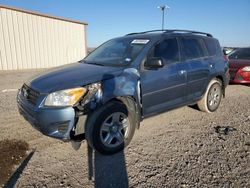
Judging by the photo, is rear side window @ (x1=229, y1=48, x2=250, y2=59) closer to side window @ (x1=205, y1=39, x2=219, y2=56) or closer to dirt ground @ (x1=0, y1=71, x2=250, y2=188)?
side window @ (x1=205, y1=39, x2=219, y2=56)

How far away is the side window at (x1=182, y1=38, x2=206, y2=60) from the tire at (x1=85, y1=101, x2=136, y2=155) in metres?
1.94

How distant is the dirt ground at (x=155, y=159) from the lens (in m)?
3.10

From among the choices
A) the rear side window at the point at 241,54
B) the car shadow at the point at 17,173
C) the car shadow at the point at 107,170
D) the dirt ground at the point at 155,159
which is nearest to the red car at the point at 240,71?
the rear side window at the point at 241,54

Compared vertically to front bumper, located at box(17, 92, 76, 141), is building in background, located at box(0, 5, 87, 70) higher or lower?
higher

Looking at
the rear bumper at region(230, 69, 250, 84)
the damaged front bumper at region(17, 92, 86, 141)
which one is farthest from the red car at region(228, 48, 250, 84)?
the damaged front bumper at region(17, 92, 86, 141)

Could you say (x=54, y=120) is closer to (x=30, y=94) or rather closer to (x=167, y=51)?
(x=30, y=94)

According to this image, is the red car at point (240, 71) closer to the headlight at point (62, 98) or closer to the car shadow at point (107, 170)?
the car shadow at point (107, 170)

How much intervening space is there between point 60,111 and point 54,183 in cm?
91

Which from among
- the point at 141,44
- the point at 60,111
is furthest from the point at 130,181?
the point at 141,44

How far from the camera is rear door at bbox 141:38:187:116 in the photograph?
13.9ft

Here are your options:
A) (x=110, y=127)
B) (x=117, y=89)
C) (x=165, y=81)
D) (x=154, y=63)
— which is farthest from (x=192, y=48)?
(x=110, y=127)

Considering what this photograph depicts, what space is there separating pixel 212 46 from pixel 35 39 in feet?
49.3

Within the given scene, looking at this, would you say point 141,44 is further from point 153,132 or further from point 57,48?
point 57,48

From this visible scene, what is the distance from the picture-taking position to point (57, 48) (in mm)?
19719
